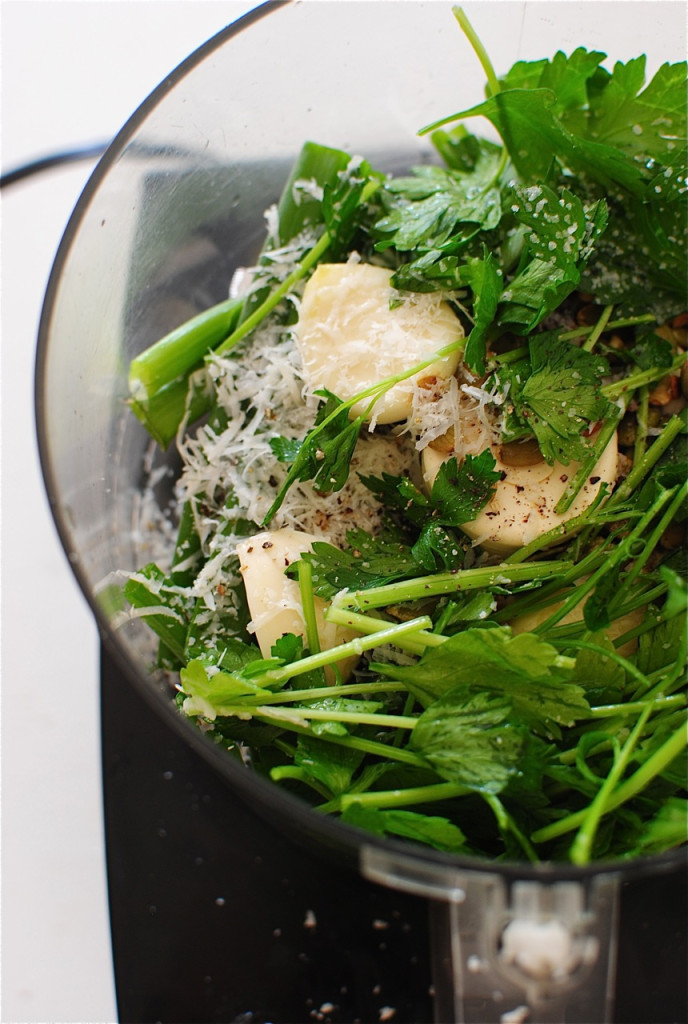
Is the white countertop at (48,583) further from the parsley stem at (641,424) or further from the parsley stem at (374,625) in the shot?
the parsley stem at (641,424)

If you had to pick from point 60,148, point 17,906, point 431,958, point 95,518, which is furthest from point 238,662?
point 60,148

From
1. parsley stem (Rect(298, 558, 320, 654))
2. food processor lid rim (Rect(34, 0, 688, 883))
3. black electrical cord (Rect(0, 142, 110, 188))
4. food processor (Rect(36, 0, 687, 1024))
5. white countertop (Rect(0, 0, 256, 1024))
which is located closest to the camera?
food processor lid rim (Rect(34, 0, 688, 883))

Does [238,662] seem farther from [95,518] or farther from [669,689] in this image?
[669,689]

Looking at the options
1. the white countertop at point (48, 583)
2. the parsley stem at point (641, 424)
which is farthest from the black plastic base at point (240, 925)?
the parsley stem at point (641, 424)

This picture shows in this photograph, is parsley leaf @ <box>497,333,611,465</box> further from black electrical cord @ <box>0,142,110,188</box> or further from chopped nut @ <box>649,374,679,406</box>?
black electrical cord @ <box>0,142,110,188</box>

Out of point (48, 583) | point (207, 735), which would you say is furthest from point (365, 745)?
point (48, 583)

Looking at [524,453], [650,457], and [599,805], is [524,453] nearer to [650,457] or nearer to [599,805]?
[650,457]

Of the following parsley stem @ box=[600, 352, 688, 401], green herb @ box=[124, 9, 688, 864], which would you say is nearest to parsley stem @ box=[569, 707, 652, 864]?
green herb @ box=[124, 9, 688, 864]

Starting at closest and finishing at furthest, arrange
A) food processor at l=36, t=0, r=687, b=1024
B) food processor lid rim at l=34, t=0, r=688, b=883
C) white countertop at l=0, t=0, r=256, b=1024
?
1. food processor lid rim at l=34, t=0, r=688, b=883
2. food processor at l=36, t=0, r=687, b=1024
3. white countertop at l=0, t=0, r=256, b=1024

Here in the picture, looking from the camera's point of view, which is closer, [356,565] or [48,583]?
[356,565]
